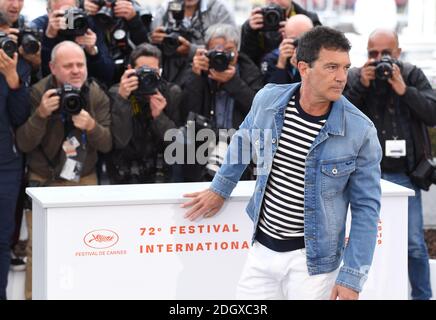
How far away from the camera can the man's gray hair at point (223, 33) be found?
7.18m

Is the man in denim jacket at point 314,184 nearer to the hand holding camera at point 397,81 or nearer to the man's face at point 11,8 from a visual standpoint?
the hand holding camera at point 397,81

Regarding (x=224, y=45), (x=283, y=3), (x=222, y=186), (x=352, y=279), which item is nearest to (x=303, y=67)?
(x=222, y=186)

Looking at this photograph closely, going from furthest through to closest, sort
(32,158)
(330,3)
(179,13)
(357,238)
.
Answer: (330,3) < (179,13) < (32,158) < (357,238)

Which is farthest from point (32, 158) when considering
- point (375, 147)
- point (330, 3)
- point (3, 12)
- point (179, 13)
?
point (330, 3)

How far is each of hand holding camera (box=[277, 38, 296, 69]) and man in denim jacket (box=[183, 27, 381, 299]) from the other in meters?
2.28

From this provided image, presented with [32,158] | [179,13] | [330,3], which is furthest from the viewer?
[330,3]

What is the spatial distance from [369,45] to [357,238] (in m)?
3.07

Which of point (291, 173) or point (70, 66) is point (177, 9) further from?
point (291, 173)

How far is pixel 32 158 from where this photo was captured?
686 centimetres

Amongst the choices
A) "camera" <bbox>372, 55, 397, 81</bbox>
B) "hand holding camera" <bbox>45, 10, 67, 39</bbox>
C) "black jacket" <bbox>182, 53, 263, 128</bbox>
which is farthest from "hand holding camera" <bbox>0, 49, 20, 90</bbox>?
"camera" <bbox>372, 55, 397, 81</bbox>

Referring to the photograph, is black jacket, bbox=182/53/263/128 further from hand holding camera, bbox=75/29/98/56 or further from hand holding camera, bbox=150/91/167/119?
hand holding camera, bbox=75/29/98/56

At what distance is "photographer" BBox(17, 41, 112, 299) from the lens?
22.2 feet

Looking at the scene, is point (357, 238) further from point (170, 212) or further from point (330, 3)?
point (330, 3)
